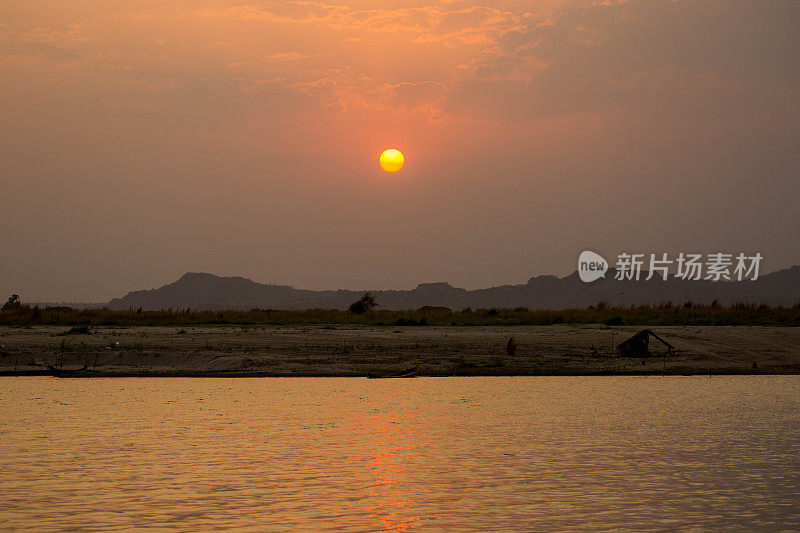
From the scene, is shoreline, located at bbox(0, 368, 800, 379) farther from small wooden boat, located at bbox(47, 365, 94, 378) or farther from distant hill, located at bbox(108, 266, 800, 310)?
distant hill, located at bbox(108, 266, 800, 310)

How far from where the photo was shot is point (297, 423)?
23.0m

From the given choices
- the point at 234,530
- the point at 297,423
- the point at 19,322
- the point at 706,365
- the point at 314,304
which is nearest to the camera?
the point at 234,530

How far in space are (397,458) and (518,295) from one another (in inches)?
5845

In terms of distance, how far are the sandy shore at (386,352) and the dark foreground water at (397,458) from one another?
188 inches

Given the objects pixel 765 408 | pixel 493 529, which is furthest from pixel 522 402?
pixel 493 529

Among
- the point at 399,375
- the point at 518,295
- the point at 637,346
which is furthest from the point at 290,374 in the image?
the point at 518,295

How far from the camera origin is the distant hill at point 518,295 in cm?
15575

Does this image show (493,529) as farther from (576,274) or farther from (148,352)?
(576,274)

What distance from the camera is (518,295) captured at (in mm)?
164875

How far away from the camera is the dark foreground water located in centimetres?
1285

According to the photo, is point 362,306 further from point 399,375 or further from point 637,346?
point 399,375

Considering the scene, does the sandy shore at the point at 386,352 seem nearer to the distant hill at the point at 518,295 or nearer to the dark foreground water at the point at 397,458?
the dark foreground water at the point at 397,458

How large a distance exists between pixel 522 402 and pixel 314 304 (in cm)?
13945

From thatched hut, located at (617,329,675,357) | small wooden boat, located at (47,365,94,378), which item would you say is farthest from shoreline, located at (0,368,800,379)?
thatched hut, located at (617,329,675,357)
